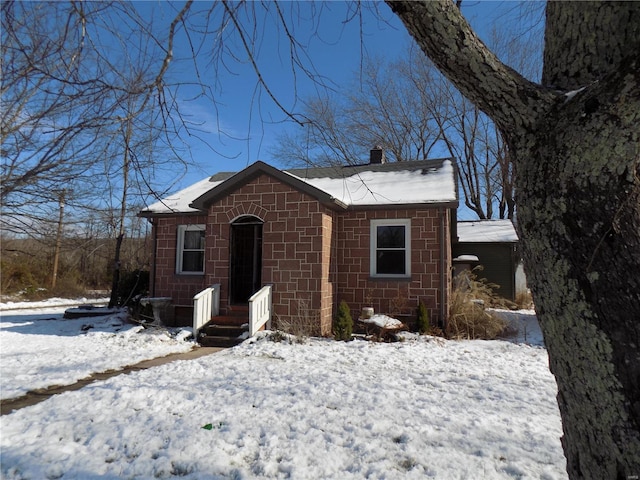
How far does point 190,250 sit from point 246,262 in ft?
5.53

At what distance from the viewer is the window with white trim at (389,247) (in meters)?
10.1

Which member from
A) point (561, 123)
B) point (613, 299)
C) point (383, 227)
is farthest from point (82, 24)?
point (383, 227)

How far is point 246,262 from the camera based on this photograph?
12.3 metres

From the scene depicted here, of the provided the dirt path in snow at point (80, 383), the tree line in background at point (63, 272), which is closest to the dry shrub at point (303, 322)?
the dirt path in snow at point (80, 383)

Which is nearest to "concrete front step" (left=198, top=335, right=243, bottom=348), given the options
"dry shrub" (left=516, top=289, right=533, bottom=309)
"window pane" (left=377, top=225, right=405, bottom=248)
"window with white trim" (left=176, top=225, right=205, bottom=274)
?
"window with white trim" (left=176, top=225, right=205, bottom=274)

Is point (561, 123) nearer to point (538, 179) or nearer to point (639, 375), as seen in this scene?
point (538, 179)

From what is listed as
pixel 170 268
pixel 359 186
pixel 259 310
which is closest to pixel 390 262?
pixel 359 186

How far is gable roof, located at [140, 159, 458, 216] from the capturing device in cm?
956

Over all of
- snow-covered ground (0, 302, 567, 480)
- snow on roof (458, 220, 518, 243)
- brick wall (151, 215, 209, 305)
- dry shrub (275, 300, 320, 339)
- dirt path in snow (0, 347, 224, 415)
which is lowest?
dirt path in snow (0, 347, 224, 415)

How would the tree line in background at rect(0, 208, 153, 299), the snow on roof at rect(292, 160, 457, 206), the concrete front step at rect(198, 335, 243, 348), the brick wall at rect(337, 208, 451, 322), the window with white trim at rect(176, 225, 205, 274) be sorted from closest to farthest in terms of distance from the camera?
the concrete front step at rect(198, 335, 243, 348)
the brick wall at rect(337, 208, 451, 322)
the snow on roof at rect(292, 160, 457, 206)
the window with white trim at rect(176, 225, 205, 274)
the tree line in background at rect(0, 208, 153, 299)

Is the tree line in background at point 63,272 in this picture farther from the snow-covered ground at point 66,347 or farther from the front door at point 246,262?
the front door at point 246,262

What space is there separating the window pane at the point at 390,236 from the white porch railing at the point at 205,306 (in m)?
4.29

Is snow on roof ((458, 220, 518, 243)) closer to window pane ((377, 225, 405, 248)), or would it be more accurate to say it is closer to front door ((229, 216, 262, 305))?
window pane ((377, 225, 405, 248))

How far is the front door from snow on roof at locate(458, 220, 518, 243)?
30.5 feet
